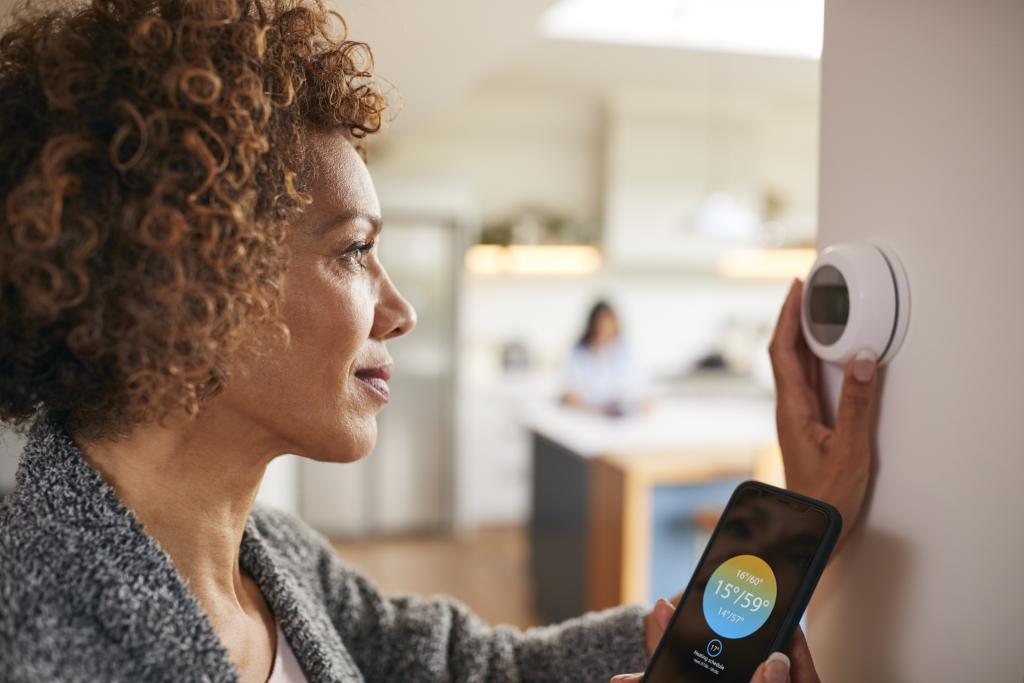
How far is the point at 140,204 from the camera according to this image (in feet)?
1.89

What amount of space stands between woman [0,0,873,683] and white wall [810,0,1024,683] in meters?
0.06

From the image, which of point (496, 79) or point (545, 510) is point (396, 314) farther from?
point (496, 79)

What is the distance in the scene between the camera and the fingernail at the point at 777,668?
0.61 m

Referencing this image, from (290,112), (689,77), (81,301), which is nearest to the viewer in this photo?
(81,301)

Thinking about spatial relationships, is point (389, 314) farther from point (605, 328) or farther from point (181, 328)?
point (605, 328)

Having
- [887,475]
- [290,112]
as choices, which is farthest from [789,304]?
[290,112]

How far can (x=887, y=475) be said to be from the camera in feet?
2.35

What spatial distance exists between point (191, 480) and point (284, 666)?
235 mm

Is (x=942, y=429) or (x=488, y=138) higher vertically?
(x=488, y=138)

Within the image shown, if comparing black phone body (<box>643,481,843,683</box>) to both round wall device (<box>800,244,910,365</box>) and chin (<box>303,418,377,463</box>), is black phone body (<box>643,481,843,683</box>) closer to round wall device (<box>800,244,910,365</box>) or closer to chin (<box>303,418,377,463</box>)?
round wall device (<box>800,244,910,365</box>)

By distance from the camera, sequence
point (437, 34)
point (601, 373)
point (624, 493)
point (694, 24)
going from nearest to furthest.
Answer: point (437, 34) → point (624, 493) → point (694, 24) → point (601, 373)

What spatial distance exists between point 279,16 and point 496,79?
14.5 feet

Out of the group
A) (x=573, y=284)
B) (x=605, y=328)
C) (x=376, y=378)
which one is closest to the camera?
(x=376, y=378)

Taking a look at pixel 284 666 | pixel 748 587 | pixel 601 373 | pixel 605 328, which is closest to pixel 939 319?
pixel 748 587
